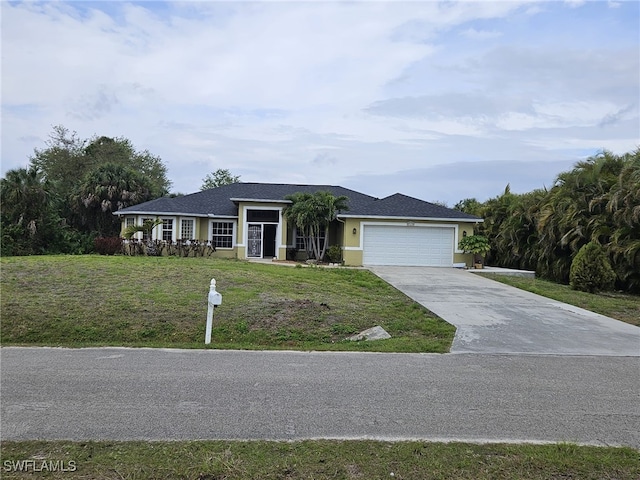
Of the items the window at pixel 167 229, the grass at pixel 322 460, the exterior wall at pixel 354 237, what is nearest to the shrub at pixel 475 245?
the exterior wall at pixel 354 237

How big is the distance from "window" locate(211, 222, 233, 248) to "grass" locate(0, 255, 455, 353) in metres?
11.0

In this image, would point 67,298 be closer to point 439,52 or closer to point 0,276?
point 0,276

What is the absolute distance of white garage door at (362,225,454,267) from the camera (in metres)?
22.7

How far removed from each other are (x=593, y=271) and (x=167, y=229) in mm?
18277

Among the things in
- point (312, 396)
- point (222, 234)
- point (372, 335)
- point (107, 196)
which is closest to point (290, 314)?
point (372, 335)

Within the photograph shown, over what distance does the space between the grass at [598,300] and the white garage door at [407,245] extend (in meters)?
4.46

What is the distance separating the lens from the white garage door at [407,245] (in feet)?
74.5

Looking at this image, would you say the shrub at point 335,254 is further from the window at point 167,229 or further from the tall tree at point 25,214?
the tall tree at point 25,214

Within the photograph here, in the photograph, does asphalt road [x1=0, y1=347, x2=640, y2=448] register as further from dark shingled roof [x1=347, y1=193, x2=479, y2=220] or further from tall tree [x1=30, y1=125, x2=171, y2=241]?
tall tree [x1=30, y1=125, x2=171, y2=241]

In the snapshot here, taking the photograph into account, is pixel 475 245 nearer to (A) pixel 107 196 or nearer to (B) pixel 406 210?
(B) pixel 406 210

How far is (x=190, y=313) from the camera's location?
9.88 meters

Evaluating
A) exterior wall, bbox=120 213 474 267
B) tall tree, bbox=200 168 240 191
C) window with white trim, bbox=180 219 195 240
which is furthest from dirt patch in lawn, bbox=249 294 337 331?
tall tree, bbox=200 168 240 191

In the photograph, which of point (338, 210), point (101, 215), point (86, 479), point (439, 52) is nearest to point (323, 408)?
point (86, 479)

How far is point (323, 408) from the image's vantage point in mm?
5051
